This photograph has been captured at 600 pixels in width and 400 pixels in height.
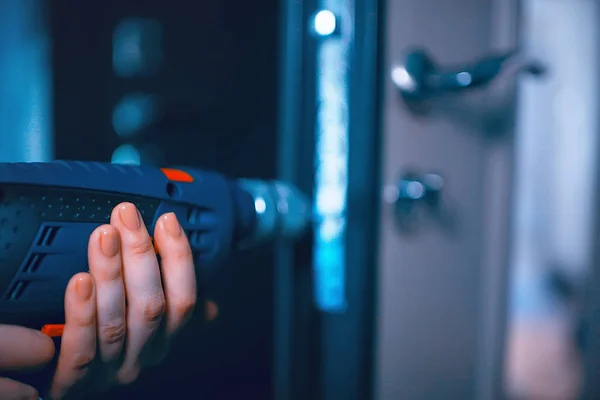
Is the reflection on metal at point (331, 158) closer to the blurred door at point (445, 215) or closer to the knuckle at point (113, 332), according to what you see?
the blurred door at point (445, 215)

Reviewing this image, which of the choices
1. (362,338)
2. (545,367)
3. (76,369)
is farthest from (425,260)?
(76,369)

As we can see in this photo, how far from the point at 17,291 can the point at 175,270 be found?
0.11m

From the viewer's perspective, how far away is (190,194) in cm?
38

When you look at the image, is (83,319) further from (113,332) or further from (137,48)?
(137,48)

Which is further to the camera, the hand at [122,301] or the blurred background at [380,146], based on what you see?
the blurred background at [380,146]

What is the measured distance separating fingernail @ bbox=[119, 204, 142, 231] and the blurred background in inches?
7.3

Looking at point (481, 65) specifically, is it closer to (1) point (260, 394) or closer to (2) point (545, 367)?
(2) point (545, 367)

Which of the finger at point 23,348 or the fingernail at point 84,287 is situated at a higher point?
the fingernail at point 84,287

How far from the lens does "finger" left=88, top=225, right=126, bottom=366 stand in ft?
1.02

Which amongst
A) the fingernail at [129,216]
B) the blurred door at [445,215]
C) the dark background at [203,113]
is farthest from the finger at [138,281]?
the blurred door at [445,215]

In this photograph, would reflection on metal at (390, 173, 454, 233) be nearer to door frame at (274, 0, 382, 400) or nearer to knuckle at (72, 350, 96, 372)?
door frame at (274, 0, 382, 400)

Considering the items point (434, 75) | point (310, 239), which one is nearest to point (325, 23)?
point (434, 75)

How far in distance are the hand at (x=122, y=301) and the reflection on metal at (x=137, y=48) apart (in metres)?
0.23

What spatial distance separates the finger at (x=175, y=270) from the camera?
347 mm
